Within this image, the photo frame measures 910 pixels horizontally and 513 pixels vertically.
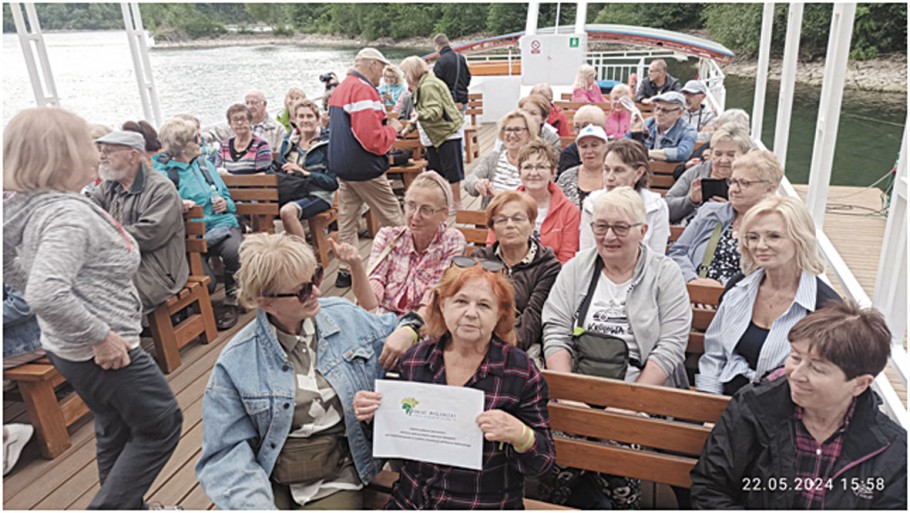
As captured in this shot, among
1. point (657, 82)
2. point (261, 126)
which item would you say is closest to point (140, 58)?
point (261, 126)

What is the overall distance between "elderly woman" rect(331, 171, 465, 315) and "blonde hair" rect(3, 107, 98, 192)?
1.21 m

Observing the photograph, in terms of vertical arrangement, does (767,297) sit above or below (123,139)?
below

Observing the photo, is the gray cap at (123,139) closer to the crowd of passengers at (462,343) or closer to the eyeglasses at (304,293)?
the crowd of passengers at (462,343)

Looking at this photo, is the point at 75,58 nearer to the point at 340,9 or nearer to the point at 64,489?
the point at 340,9

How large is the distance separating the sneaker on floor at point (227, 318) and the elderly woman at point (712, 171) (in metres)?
2.84

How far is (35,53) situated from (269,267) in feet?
12.3

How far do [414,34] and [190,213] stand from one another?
878 inches

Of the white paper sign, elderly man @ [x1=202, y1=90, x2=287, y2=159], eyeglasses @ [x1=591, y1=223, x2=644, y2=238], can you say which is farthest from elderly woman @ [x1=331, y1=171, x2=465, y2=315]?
elderly man @ [x1=202, y1=90, x2=287, y2=159]

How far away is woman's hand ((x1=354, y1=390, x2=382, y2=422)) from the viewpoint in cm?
164

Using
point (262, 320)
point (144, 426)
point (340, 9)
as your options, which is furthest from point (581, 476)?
point (340, 9)

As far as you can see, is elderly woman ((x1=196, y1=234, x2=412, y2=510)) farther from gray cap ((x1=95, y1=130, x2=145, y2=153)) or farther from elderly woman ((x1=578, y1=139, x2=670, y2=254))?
gray cap ((x1=95, y1=130, x2=145, y2=153))

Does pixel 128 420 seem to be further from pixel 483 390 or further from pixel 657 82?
pixel 657 82

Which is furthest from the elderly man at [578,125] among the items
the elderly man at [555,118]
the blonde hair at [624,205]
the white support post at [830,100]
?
the blonde hair at [624,205]

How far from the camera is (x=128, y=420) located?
198 centimetres
